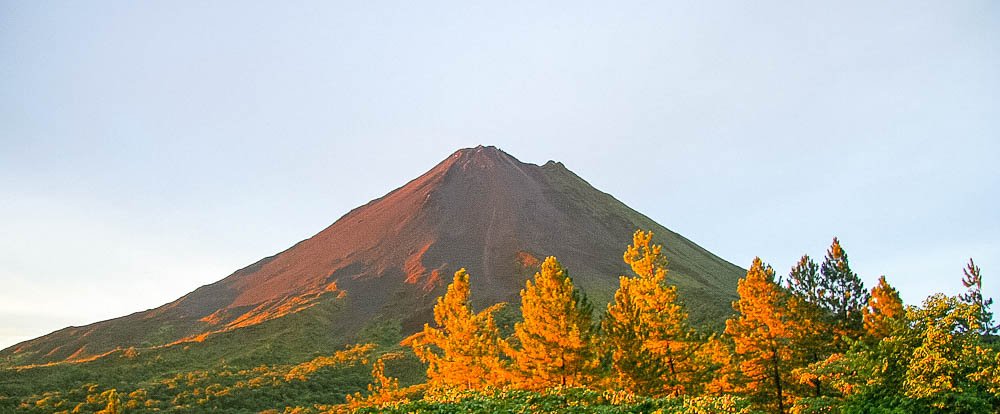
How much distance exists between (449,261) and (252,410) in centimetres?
5959

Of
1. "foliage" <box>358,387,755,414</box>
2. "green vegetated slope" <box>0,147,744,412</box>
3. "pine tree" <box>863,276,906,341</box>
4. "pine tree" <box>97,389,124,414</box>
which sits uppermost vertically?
"green vegetated slope" <box>0,147,744,412</box>

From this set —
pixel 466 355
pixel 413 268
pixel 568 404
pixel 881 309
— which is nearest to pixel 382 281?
pixel 413 268

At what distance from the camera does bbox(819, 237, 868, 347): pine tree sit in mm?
29833

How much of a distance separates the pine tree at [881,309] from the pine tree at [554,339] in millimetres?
15514

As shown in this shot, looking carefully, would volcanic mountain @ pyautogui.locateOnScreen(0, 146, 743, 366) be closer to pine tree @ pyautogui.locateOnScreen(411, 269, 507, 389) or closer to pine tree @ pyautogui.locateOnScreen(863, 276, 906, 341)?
pine tree @ pyautogui.locateOnScreen(863, 276, 906, 341)

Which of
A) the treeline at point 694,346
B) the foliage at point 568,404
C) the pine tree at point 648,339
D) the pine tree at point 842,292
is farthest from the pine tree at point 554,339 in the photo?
the pine tree at point 842,292

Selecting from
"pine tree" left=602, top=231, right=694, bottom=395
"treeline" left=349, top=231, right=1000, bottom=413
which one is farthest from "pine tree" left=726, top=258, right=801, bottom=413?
"pine tree" left=602, top=231, right=694, bottom=395

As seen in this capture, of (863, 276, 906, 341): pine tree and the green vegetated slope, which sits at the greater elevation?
the green vegetated slope

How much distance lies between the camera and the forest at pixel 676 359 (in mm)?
13336

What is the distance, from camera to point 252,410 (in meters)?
46.1

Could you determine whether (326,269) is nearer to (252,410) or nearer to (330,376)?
(330,376)

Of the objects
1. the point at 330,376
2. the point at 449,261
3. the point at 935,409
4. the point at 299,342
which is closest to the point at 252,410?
the point at 330,376

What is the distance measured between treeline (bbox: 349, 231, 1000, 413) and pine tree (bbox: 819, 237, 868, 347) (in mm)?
71

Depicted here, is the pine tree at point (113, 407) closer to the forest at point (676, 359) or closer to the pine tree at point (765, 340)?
the forest at point (676, 359)
